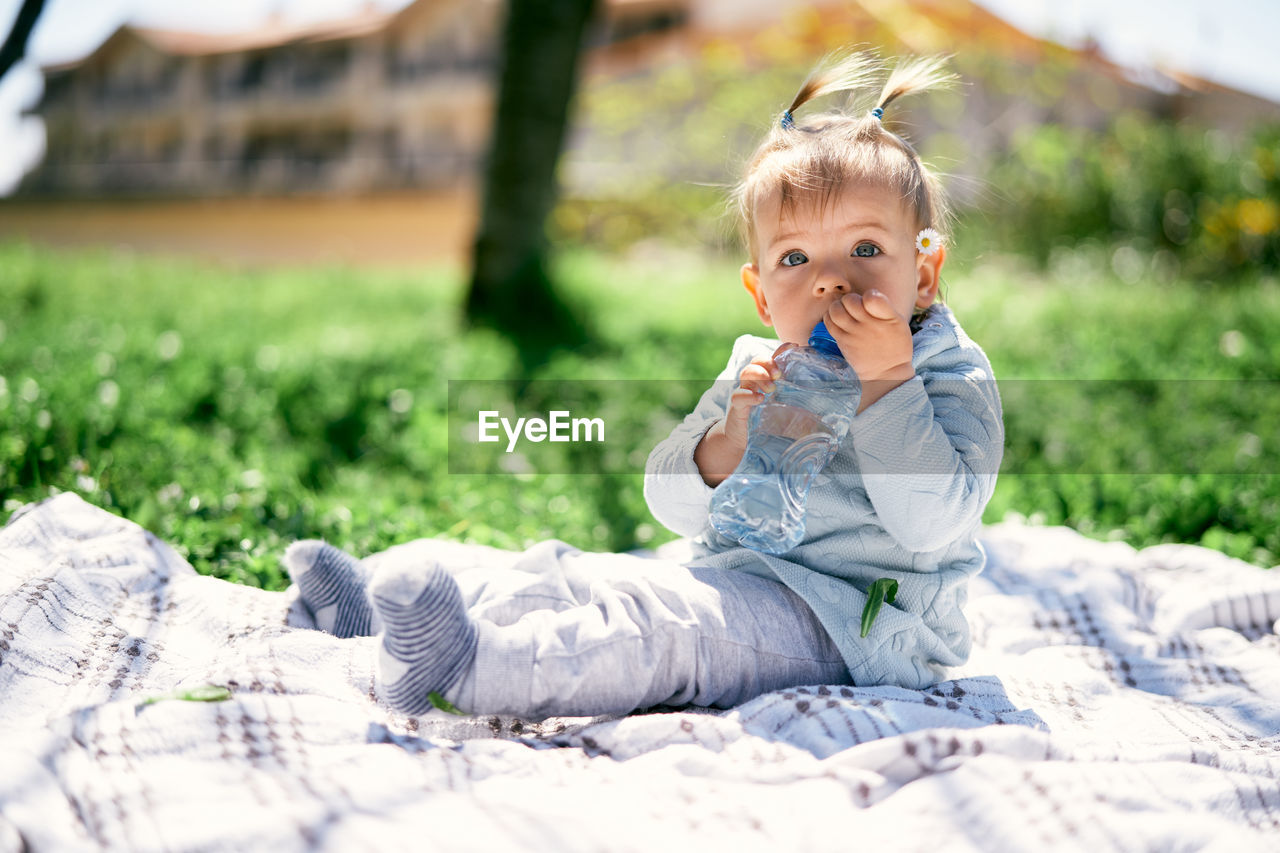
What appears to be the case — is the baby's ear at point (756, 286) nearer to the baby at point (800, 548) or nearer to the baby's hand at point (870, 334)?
the baby at point (800, 548)

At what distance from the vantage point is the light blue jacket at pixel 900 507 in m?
1.76

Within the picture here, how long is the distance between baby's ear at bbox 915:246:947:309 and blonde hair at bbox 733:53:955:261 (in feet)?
0.21

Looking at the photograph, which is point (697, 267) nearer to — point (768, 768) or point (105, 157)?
point (768, 768)

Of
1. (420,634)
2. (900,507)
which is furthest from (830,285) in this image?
(420,634)

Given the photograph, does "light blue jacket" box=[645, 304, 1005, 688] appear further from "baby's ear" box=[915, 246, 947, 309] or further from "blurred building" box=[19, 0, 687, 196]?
"blurred building" box=[19, 0, 687, 196]

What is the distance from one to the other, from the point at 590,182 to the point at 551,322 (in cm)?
1090

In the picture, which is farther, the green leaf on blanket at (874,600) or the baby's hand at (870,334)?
the green leaf on blanket at (874,600)

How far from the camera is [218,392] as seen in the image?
4.40 meters

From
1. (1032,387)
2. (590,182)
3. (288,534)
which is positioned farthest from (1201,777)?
(590,182)

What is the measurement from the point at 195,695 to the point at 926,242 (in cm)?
154

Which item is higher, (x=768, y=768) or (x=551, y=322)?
(x=551, y=322)
